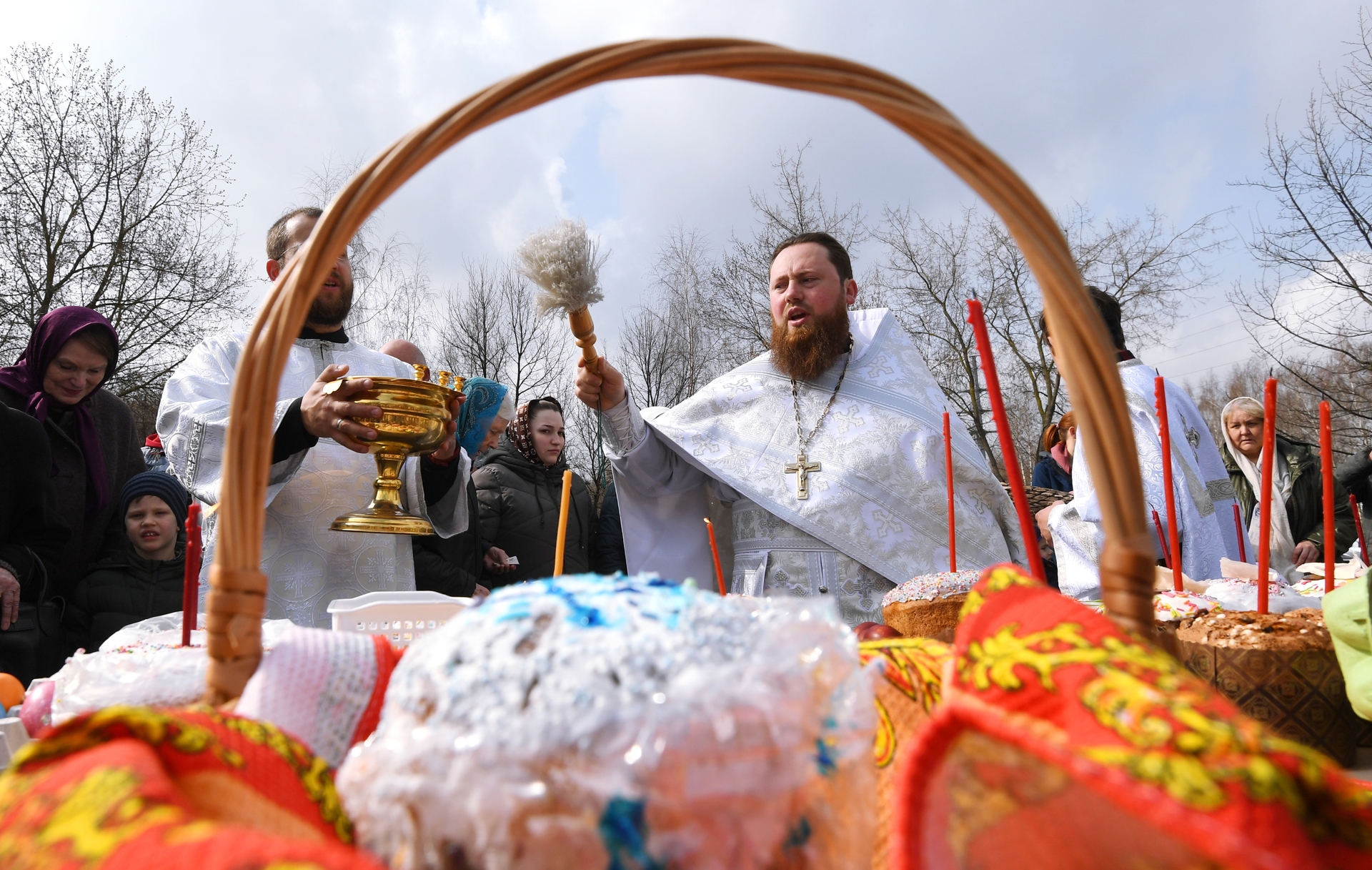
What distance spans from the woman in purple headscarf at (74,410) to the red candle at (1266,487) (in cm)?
379

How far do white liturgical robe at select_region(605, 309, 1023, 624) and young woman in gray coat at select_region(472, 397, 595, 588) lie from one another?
1374 millimetres

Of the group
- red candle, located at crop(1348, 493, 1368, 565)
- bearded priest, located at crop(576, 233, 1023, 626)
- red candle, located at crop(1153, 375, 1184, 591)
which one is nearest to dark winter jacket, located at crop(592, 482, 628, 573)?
bearded priest, located at crop(576, 233, 1023, 626)

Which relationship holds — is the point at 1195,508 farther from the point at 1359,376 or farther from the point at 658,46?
the point at 1359,376

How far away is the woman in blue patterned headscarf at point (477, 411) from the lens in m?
3.97

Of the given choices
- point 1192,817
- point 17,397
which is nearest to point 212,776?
point 1192,817

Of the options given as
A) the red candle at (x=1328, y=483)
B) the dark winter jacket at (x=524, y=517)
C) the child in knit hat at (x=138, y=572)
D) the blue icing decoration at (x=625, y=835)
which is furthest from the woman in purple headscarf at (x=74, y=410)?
the red candle at (x=1328, y=483)

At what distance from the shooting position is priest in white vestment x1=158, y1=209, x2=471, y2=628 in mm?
2709

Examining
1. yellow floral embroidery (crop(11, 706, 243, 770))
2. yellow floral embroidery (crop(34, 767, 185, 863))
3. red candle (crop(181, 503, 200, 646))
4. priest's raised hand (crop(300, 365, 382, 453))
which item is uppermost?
priest's raised hand (crop(300, 365, 382, 453))

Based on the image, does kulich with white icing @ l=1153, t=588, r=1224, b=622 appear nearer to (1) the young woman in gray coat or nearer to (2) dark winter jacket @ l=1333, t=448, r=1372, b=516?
(1) the young woman in gray coat

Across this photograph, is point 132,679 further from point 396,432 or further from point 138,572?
point 138,572

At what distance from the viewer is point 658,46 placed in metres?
0.85

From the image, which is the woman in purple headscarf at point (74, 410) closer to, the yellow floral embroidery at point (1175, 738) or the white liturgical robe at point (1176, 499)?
the yellow floral embroidery at point (1175, 738)

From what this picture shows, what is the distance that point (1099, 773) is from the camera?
0.48m

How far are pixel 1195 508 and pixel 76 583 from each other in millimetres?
4632
